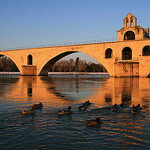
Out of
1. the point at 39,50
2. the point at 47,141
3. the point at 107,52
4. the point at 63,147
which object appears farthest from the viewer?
the point at 39,50

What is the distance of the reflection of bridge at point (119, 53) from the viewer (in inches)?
1711

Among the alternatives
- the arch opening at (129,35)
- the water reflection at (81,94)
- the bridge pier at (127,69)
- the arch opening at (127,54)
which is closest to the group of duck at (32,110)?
the water reflection at (81,94)

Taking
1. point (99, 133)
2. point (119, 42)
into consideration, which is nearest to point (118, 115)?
point (99, 133)

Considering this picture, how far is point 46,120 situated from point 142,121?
162 inches

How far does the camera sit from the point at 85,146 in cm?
529

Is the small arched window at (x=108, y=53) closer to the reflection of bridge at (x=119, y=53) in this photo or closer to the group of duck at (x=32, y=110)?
the reflection of bridge at (x=119, y=53)

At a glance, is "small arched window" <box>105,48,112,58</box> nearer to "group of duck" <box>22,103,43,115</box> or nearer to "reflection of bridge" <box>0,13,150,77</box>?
"reflection of bridge" <box>0,13,150,77</box>

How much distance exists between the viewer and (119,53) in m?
46.3

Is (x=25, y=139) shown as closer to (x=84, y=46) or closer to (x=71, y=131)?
(x=71, y=131)

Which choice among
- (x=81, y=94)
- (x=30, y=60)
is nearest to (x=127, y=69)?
(x=81, y=94)

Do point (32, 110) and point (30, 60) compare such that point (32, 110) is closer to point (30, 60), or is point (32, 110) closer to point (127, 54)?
point (127, 54)

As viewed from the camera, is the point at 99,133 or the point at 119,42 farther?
the point at 119,42

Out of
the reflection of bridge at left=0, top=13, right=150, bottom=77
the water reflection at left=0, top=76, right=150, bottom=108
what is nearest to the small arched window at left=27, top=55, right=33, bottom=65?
the reflection of bridge at left=0, top=13, right=150, bottom=77

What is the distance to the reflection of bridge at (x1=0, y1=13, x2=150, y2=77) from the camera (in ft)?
143
